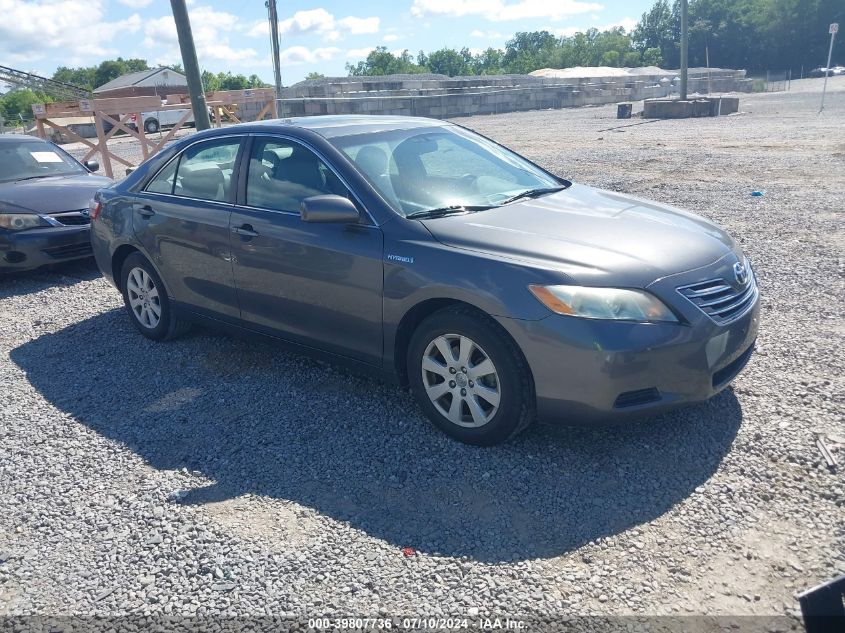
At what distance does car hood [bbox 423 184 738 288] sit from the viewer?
358 cm

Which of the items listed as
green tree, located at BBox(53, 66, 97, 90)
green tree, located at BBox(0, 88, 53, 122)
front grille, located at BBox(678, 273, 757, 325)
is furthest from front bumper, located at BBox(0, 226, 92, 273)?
green tree, located at BBox(53, 66, 97, 90)

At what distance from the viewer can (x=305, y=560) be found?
10.2 feet

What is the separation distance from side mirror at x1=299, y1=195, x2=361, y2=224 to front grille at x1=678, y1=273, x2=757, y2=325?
1.84 metres

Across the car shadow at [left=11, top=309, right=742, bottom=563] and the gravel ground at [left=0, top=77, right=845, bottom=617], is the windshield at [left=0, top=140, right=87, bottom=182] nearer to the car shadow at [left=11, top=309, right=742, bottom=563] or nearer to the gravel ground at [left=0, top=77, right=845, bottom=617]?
the gravel ground at [left=0, top=77, right=845, bottom=617]

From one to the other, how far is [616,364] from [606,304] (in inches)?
11.6

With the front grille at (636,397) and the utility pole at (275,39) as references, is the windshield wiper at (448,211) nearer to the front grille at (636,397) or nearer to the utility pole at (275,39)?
the front grille at (636,397)

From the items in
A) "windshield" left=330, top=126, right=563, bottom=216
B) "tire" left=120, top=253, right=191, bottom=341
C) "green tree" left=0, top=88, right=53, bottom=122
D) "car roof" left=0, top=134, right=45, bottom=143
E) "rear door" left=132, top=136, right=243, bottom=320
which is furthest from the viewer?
"green tree" left=0, top=88, right=53, bottom=122

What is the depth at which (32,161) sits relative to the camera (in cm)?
914

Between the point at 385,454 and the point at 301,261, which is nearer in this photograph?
the point at 385,454

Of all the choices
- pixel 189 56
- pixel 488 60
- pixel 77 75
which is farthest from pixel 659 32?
pixel 189 56

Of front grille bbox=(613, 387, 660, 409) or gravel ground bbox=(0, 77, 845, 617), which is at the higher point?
front grille bbox=(613, 387, 660, 409)

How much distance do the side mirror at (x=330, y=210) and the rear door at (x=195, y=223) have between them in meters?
1.01

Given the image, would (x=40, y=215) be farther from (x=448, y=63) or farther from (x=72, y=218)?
(x=448, y=63)

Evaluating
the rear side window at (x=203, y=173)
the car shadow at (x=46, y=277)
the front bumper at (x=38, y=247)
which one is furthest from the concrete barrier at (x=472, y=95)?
the rear side window at (x=203, y=173)
